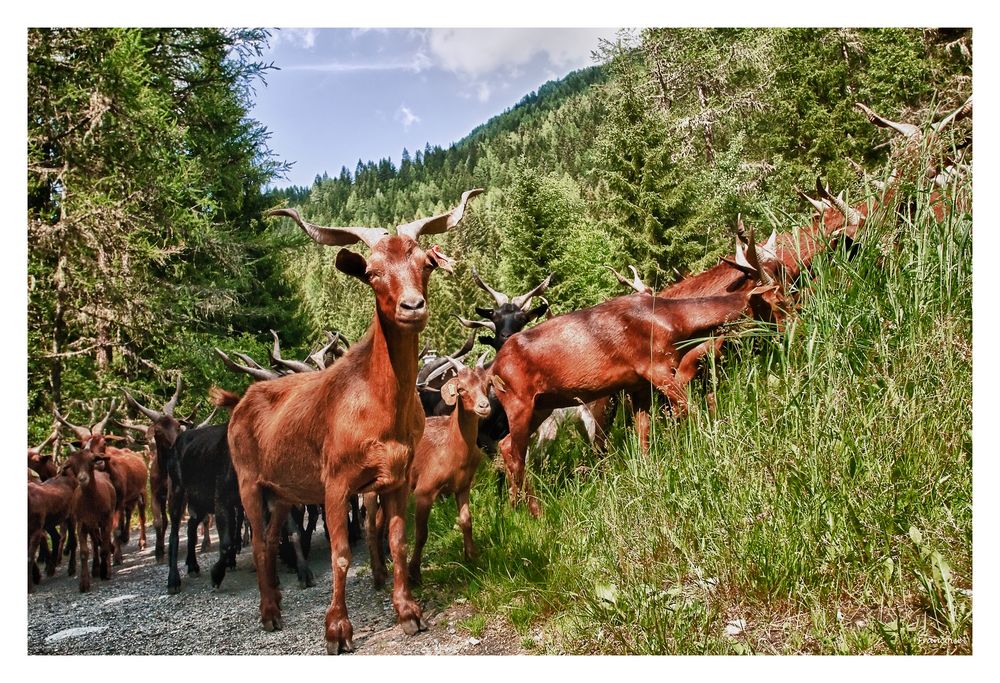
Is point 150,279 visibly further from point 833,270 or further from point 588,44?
point 833,270

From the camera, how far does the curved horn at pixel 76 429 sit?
416cm

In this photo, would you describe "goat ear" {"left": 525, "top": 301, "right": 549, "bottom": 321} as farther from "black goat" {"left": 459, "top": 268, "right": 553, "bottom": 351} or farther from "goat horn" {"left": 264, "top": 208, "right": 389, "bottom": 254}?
"goat horn" {"left": 264, "top": 208, "right": 389, "bottom": 254}

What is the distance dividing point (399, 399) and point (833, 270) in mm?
2211

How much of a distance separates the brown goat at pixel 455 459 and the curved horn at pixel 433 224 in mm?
901

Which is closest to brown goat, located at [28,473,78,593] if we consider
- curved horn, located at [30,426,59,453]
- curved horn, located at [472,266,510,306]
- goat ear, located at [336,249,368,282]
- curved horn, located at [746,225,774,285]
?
curved horn, located at [30,426,59,453]

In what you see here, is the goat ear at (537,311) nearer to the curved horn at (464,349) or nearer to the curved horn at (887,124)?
the curved horn at (464,349)

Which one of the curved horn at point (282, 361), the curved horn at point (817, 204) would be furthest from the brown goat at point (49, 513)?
the curved horn at point (817, 204)

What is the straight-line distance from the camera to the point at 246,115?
448cm

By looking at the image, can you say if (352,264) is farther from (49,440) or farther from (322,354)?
(49,440)

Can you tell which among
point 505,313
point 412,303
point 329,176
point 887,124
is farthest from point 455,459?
point 887,124

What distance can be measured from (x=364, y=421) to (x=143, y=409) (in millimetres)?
1646

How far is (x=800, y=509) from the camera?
3.27m
